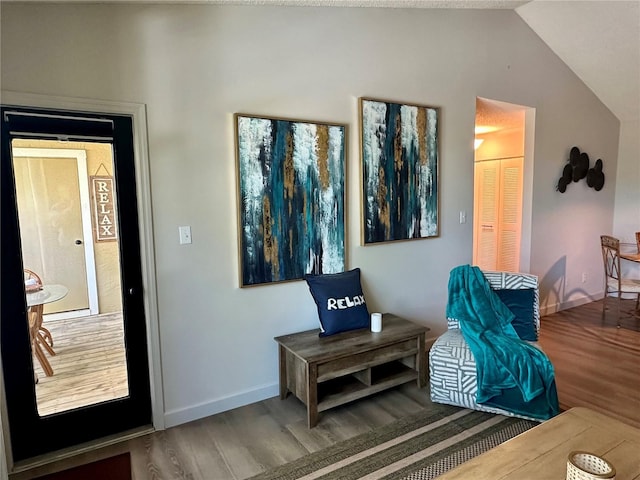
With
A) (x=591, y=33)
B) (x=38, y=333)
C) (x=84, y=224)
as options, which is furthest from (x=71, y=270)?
(x=591, y=33)

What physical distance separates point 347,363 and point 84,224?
5.76 ft

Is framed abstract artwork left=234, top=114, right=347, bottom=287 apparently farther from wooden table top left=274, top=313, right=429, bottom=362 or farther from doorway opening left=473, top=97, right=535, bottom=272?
doorway opening left=473, top=97, right=535, bottom=272

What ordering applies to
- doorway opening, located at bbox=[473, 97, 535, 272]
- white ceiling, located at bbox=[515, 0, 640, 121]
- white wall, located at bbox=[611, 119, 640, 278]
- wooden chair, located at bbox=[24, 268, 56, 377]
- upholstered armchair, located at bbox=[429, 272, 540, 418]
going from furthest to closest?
1. white wall, located at bbox=[611, 119, 640, 278]
2. doorway opening, located at bbox=[473, 97, 535, 272]
3. white ceiling, located at bbox=[515, 0, 640, 121]
4. upholstered armchair, located at bbox=[429, 272, 540, 418]
5. wooden chair, located at bbox=[24, 268, 56, 377]

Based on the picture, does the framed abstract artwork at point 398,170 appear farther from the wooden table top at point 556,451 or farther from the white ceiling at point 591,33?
the wooden table top at point 556,451

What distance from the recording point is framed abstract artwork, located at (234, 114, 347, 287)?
2.61 m

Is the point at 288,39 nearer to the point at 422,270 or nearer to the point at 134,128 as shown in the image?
the point at 134,128

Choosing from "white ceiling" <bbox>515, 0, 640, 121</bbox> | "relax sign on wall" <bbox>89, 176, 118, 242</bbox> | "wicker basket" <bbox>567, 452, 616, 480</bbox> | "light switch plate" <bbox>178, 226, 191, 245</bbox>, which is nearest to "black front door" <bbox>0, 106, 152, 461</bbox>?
"relax sign on wall" <bbox>89, 176, 118, 242</bbox>

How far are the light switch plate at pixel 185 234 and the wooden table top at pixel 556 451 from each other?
71.9 inches

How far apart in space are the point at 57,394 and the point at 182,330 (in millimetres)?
731

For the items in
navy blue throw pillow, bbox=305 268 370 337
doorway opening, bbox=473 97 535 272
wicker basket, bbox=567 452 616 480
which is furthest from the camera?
doorway opening, bbox=473 97 535 272

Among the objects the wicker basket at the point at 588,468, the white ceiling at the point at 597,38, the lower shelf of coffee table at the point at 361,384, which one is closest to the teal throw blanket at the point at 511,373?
the lower shelf of coffee table at the point at 361,384

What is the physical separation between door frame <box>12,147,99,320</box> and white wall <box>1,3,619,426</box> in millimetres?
311

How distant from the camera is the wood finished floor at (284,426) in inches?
85.0

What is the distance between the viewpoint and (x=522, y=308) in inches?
115
